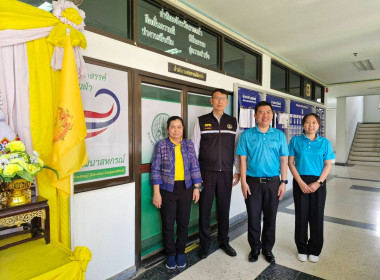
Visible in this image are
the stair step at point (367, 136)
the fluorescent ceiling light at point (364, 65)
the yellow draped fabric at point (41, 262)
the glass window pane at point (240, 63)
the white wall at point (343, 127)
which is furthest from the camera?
the stair step at point (367, 136)

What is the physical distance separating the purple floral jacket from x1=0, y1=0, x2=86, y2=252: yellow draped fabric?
0.87 metres

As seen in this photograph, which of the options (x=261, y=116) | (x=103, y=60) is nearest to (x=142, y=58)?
(x=103, y=60)

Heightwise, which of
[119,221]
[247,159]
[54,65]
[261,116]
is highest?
[54,65]

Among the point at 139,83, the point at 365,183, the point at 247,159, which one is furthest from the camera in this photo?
the point at 365,183

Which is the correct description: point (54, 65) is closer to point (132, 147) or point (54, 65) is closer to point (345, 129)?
point (132, 147)

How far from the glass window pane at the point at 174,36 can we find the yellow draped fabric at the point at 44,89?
0.97 meters

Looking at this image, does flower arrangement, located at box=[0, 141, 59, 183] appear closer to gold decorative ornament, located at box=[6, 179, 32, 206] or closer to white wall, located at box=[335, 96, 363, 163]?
gold decorative ornament, located at box=[6, 179, 32, 206]

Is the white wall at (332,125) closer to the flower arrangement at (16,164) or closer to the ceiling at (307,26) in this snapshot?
the ceiling at (307,26)

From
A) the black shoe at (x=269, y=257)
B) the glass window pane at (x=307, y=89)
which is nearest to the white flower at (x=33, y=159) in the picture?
the black shoe at (x=269, y=257)

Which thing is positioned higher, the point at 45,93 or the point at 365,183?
the point at 45,93

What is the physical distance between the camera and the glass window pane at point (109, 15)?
2.00 meters

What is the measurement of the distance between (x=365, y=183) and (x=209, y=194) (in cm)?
568

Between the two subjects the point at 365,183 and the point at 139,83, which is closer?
the point at 139,83

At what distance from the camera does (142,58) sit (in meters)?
2.33
